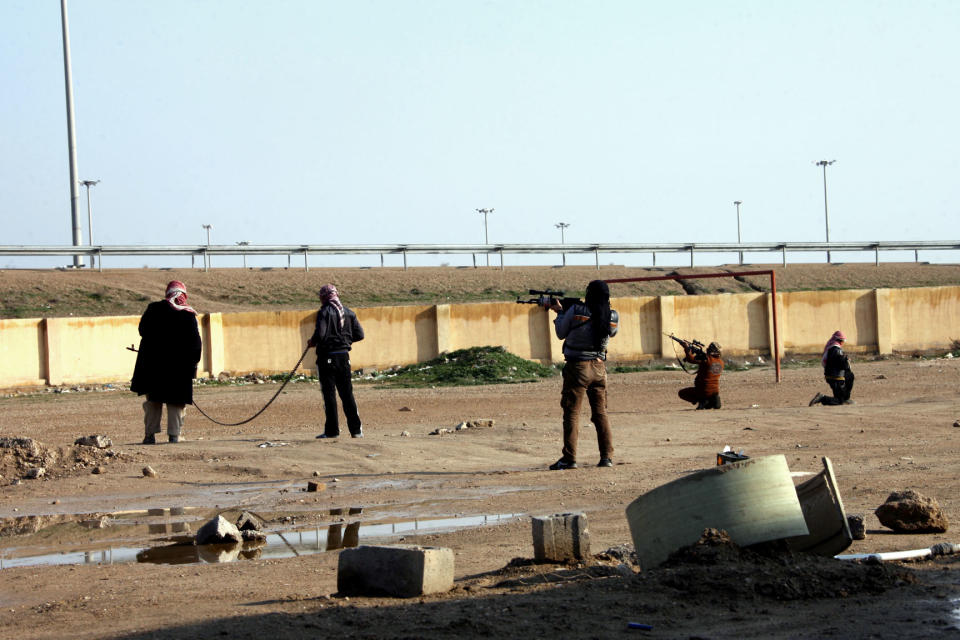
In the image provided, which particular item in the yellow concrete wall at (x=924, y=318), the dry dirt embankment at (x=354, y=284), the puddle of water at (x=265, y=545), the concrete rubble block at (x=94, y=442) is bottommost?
the puddle of water at (x=265, y=545)

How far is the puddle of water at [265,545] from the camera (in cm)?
796

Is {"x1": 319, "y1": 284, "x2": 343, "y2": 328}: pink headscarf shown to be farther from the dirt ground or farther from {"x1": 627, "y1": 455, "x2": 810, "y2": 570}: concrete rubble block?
{"x1": 627, "y1": 455, "x2": 810, "y2": 570}: concrete rubble block

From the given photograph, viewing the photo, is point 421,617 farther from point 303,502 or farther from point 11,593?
point 303,502

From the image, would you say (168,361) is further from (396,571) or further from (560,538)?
(396,571)

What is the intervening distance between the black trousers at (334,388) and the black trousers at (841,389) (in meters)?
8.29

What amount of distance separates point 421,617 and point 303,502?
189 inches

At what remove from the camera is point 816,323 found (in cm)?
3297

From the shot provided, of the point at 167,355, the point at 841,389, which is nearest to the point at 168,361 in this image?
the point at 167,355

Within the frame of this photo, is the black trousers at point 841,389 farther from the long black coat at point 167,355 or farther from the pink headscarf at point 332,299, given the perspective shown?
the long black coat at point 167,355

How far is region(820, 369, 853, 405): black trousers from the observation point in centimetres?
1853

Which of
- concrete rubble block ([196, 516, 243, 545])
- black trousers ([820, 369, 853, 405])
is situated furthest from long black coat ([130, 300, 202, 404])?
black trousers ([820, 369, 853, 405])

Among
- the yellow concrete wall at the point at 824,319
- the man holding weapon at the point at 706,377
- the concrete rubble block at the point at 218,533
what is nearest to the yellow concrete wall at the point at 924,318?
the yellow concrete wall at the point at 824,319

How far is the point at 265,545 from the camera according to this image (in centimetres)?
838

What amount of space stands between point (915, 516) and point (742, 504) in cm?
236
